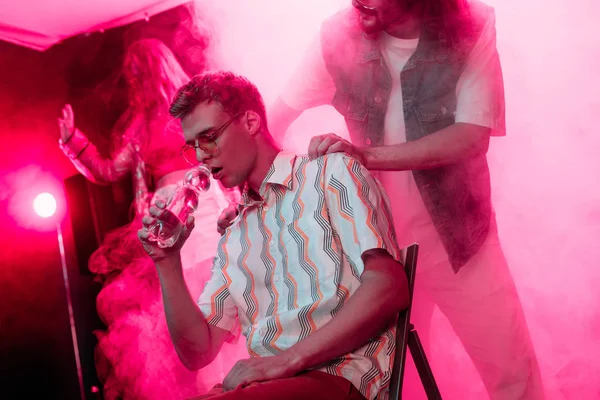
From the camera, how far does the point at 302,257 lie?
5.11 ft

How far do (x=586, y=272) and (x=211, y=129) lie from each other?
1.29m

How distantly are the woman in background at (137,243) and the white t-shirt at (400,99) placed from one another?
85 cm

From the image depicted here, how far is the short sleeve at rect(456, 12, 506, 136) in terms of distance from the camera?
2.03m

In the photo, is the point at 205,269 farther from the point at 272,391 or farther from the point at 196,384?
the point at 272,391

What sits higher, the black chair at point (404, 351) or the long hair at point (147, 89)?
the long hair at point (147, 89)

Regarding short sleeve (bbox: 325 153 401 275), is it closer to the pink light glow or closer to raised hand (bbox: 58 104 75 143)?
raised hand (bbox: 58 104 75 143)

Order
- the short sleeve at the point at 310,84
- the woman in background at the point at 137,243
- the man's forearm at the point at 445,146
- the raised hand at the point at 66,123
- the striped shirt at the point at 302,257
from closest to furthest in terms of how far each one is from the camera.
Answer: the striped shirt at the point at 302,257, the man's forearm at the point at 445,146, the short sleeve at the point at 310,84, the woman in background at the point at 137,243, the raised hand at the point at 66,123

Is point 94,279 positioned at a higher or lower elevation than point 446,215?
lower

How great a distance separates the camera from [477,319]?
209 cm

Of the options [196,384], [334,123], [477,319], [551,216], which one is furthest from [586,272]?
[196,384]

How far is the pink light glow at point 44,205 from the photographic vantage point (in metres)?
3.24

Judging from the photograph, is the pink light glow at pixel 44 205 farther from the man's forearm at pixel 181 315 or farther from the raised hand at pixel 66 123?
the man's forearm at pixel 181 315

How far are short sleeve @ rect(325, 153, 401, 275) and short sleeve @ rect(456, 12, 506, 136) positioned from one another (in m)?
0.60

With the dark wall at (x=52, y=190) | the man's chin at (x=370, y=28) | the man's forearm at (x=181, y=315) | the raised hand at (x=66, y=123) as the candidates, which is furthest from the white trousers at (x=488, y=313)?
the raised hand at (x=66, y=123)
